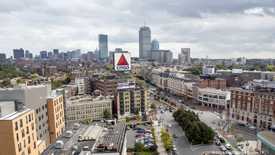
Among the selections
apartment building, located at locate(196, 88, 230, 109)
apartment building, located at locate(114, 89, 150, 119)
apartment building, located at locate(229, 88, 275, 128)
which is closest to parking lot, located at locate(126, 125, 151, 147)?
apartment building, located at locate(114, 89, 150, 119)

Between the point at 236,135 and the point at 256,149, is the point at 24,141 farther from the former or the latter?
the point at 236,135

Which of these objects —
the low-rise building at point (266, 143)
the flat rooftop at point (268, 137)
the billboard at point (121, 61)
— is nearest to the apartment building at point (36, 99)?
the billboard at point (121, 61)

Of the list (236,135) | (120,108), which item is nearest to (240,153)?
(236,135)

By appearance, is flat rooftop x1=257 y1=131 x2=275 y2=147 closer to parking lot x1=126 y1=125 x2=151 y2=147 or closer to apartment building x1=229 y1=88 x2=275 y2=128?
apartment building x1=229 y1=88 x2=275 y2=128

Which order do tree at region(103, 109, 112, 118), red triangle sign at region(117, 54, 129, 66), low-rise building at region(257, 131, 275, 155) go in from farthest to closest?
red triangle sign at region(117, 54, 129, 66), tree at region(103, 109, 112, 118), low-rise building at region(257, 131, 275, 155)

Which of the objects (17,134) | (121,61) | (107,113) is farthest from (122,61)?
(17,134)

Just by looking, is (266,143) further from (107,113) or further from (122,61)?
(122,61)
